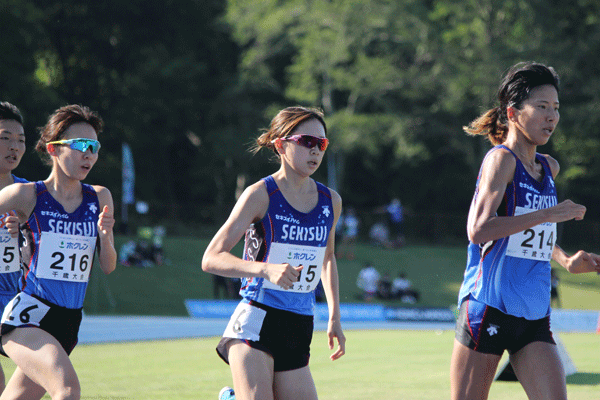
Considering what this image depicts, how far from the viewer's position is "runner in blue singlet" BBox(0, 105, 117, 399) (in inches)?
179

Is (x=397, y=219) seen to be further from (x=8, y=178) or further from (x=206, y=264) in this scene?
(x=206, y=264)

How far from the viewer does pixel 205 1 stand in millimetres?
37000

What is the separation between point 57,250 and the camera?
15.6 ft

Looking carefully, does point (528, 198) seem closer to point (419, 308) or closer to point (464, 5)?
point (419, 308)

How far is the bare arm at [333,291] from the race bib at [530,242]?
3.16ft

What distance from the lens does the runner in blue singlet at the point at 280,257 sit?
4086 millimetres

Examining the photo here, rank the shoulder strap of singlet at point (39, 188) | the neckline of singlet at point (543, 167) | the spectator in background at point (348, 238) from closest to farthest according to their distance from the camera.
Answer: the neckline of singlet at point (543, 167) → the shoulder strap of singlet at point (39, 188) → the spectator in background at point (348, 238)

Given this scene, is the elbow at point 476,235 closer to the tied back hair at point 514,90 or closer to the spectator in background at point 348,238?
the tied back hair at point 514,90

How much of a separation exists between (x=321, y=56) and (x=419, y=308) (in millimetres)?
18034

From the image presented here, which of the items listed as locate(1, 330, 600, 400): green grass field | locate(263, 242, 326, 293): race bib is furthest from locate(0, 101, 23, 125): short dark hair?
locate(1, 330, 600, 400): green grass field

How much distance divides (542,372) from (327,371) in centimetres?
696

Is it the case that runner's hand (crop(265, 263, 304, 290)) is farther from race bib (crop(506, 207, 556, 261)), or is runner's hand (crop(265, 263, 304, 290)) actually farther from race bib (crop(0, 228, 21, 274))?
race bib (crop(0, 228, 21, 274))

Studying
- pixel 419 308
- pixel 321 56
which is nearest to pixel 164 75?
pixel 321 56

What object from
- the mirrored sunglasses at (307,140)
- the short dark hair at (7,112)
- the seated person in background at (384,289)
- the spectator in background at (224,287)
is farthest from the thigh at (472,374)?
the seated person in background at (384,289)
